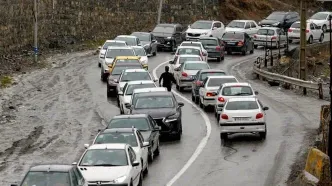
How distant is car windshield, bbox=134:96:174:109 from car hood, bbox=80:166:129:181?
33.5 ft

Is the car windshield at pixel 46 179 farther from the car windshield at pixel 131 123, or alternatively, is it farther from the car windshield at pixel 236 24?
the car windshield at pixel 236 24

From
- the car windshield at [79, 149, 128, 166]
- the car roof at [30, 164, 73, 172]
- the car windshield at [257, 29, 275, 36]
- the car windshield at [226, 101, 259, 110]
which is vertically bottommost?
the car windshield at [79, 149, 128, 166]

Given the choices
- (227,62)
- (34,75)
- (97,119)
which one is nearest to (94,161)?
(97,119)

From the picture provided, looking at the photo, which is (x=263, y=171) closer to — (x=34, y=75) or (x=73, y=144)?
(x=73, y=144)

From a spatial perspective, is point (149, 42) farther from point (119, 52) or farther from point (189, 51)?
point (119, 52)

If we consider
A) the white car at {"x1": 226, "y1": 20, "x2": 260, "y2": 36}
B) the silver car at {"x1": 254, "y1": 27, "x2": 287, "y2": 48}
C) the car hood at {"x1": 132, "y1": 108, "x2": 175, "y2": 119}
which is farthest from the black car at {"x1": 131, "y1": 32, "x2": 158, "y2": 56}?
the car hood at {"x1": 132, "y1": 108, "x2": 175, "y2": 119}

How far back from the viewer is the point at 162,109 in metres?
31.3

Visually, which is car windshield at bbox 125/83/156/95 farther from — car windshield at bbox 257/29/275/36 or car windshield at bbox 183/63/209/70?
car windshield at bbox 257/29/275/36

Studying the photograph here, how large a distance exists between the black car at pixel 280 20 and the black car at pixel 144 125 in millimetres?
46750

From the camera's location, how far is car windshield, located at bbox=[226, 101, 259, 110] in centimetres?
3031

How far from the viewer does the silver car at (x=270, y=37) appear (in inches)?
2530

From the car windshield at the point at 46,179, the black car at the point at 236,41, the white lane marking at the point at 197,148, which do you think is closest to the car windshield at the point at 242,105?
the white lane marking at the point at 197,148

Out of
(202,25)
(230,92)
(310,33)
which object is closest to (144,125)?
→ (230,92)

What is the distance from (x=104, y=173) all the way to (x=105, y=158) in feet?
3.31
